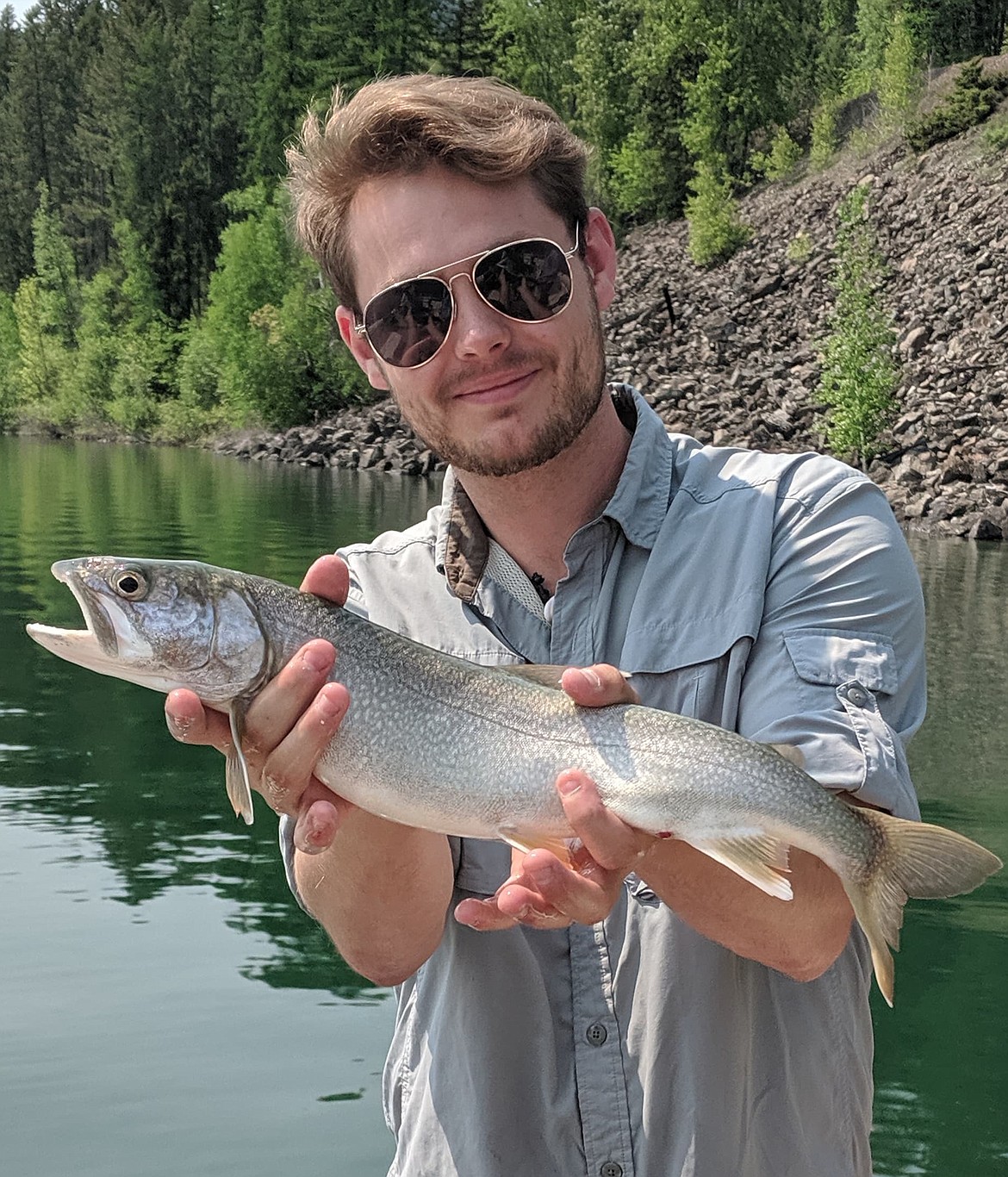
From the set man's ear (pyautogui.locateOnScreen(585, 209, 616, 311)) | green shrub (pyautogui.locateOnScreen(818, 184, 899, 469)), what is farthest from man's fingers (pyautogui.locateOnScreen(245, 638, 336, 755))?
green shrub (pyautogui.locateOnScreen(818, 184, 899, 469))

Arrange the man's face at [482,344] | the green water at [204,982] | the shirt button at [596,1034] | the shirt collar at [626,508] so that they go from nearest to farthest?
the shirt button at [596,1034], the shirt collar at [626,508], the man's face at [482,344], the green water at [204,982]

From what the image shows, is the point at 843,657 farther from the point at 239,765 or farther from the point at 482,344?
the point at 239,765

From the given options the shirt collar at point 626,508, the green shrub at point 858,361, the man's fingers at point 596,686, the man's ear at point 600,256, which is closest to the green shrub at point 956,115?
the green shrub at point 858,361

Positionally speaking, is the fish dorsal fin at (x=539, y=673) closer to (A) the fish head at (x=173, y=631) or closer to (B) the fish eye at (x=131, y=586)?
(A) the fish head at (x=173, y=631)

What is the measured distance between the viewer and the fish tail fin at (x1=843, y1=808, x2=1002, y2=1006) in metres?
2.81

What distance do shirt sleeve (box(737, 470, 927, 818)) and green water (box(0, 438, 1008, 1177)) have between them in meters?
0.89

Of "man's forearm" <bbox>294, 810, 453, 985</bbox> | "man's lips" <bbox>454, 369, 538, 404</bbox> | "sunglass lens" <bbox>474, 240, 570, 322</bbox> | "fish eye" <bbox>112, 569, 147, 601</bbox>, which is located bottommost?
"man's forearm" <bbox>294, 810, 453, 985</bbox>

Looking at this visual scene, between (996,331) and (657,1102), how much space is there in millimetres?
34688

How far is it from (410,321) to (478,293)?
195 millimetres

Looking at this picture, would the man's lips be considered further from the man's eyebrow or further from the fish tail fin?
the fish tail fin

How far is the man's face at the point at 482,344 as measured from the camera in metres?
3.47

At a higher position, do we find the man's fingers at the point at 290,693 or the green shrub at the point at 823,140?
the green shrub at the point at 823,140

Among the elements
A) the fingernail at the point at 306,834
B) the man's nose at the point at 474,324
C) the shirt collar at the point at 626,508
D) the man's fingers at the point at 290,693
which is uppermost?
the man's nose at the point at 474,324

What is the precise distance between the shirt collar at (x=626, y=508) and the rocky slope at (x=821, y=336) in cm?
2312
